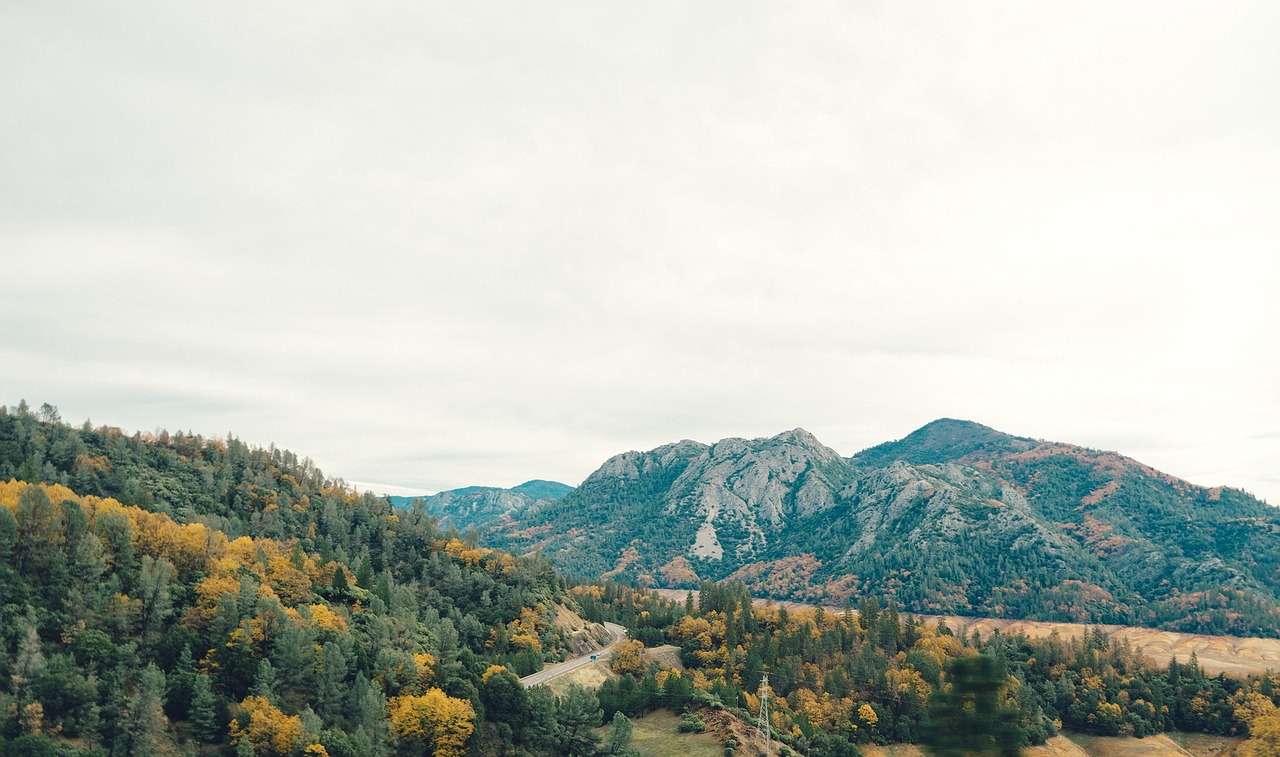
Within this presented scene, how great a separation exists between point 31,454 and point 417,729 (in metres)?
172

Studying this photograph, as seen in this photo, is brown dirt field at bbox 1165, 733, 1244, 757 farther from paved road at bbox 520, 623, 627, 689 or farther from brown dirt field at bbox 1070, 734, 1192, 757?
paved road at bbox 520, 623, 627, 689

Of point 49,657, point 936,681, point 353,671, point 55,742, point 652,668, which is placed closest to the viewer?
point 55,742

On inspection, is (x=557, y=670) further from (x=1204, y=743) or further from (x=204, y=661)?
(x=1204, y=743)

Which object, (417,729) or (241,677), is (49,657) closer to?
(241,677)

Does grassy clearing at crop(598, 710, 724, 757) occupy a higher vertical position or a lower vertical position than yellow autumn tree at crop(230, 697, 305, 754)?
lower

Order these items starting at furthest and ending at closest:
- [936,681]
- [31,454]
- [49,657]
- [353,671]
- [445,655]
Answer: [31,454] < [936,681] < [445,655] < [353,671] < [49,657]

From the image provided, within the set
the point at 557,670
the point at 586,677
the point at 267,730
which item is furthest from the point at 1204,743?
the point at 267,730

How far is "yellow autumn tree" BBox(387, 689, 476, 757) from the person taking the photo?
108m

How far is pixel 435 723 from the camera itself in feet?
357

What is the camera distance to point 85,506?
472ft

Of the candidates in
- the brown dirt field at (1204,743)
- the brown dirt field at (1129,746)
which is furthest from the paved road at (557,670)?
the brown dirt field at (1204,743)

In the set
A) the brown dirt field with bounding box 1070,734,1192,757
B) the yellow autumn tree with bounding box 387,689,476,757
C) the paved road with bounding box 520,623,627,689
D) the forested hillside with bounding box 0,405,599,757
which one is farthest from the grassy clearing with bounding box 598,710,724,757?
the brown dirt field with bounding box 1070,734,1192,757

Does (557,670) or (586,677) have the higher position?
(557,670)

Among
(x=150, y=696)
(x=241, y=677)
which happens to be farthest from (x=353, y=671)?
(x=150, y=696)
